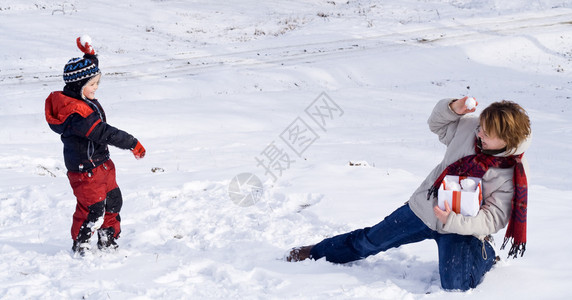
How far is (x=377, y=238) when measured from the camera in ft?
12.5

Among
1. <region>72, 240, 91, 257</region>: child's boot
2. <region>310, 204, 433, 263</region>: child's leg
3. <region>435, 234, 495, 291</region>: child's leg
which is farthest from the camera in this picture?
<region>72, 240, 91, 257</region>: child's boot

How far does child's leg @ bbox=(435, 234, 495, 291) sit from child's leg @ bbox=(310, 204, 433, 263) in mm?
A: 225

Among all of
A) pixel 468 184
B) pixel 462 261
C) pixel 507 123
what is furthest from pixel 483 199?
pixel 507 123

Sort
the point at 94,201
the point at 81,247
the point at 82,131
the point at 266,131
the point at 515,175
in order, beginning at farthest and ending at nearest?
the point at 266,131, the point at 81,247, the point at 94,201, the point at 82,131, the point at 515,175

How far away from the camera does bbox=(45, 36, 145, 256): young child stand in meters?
4.00

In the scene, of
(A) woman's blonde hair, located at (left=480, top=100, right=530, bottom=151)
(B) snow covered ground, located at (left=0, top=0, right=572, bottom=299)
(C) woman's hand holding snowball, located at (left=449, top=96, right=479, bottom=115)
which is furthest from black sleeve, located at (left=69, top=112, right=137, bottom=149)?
(A) woman's blonde hair, located at (left=480, top=100, right=530, bottom=151)

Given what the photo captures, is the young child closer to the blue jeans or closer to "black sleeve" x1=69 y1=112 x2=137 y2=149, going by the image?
"black sleeve" x1=69 y1=112 x2=137 y2=149

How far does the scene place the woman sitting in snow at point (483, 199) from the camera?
3.13m

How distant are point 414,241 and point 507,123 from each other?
1214 millimetres

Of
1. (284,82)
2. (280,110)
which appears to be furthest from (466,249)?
(284,82)

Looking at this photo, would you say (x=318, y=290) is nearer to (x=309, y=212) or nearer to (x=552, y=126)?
(x=309, y=212)

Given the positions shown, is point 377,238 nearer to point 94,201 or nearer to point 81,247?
point 94,201

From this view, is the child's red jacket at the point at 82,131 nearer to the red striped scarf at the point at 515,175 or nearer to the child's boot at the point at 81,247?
the child's boot at the point at 81,247

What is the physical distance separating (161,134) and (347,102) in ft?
17.2
